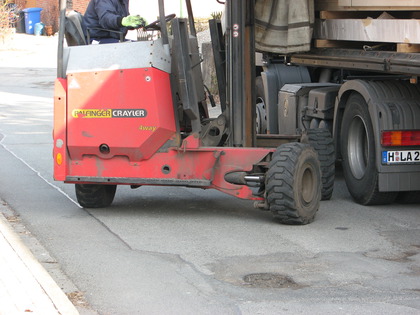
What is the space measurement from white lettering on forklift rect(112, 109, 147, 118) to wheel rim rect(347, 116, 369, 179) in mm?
2878

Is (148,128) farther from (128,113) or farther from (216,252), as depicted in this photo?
A: (216,252)

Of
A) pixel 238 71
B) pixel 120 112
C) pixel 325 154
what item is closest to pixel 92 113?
pixel 120 112

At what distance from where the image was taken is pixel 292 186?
9.15m

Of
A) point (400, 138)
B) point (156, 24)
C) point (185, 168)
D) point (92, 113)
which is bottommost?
point (185, 168)

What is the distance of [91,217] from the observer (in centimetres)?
1002

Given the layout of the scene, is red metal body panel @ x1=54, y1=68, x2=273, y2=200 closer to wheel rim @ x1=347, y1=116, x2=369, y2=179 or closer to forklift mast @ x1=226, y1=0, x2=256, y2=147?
forklift mast @ x1=226, y1=0, x2=256, y2=147

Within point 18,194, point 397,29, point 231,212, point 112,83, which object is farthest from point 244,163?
point 18,194

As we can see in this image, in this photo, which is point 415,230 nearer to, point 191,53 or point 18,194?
point 191,53

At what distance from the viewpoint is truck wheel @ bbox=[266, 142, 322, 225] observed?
9164 millimetres

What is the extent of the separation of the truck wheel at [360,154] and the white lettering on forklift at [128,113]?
2.71 meters

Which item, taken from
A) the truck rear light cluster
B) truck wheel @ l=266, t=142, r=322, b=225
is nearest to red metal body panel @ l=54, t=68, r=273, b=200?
truck wheel @ l=266, t=142, r=322, b=225

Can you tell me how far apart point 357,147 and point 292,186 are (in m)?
2.29

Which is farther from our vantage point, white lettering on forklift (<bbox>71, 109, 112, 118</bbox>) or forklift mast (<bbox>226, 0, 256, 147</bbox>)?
forklift mast (<bbox>226, 0, 256, 147</bbox>)

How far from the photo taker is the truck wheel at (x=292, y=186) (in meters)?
9.16
